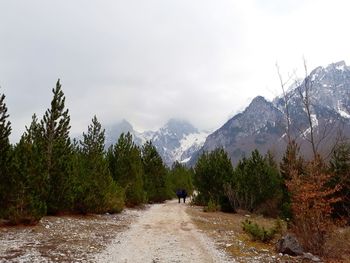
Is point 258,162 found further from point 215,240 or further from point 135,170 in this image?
point 215,240

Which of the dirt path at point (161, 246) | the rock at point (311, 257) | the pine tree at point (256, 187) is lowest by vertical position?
the rock at point (311, 257)

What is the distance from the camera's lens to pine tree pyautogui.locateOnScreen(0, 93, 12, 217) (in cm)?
2033

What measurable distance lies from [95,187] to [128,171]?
13.4 metres

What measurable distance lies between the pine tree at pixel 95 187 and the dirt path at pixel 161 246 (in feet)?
19.7

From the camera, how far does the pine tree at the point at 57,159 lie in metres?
26.1

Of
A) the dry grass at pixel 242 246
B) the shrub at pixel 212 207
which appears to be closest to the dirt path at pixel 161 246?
the dry grass at pixel 242 246

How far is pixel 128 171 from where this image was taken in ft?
141

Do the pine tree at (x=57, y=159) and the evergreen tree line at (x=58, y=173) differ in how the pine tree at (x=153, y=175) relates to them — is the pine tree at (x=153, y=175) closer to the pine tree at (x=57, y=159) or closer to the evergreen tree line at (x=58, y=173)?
Result: the evergreen tree line at (x=58, y=173)

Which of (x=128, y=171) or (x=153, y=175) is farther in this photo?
(x=153, y=175)

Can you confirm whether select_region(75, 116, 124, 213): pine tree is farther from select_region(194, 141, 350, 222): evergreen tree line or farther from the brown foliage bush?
the brown foliage bush

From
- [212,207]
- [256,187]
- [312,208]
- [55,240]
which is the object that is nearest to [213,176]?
[256,187]

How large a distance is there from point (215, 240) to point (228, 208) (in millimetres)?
21469

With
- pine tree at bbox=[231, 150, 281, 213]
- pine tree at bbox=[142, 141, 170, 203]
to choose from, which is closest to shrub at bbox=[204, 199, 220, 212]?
pine tree at bbox=[231, 150, 281, 213]

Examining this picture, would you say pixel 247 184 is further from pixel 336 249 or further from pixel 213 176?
pixel 336 249
